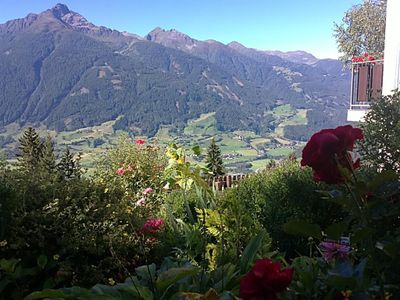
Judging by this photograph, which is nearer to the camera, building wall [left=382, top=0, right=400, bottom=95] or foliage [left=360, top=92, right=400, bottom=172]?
foliage [left=360, top=92, right=400, bottom=172]

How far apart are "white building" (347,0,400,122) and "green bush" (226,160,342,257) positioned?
3.32 meters

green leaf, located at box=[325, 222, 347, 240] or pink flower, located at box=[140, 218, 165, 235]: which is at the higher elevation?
green leaf, located at box=[325, 222, 347, 240]

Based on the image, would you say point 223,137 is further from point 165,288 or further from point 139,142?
point 165,288

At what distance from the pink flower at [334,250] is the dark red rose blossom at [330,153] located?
0.58 metres

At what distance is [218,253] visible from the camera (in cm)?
313

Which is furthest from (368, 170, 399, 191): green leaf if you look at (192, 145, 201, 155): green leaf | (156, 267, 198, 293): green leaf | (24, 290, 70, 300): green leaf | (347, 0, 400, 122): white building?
(347, 0, 400, 122): white building

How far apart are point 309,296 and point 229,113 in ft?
348

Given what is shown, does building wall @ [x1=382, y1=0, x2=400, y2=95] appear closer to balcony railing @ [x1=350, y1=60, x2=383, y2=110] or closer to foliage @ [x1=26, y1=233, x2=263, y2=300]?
balcony railing @ [x1=350, y1=60, x2=383, y2=110]

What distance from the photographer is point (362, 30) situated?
1639cm

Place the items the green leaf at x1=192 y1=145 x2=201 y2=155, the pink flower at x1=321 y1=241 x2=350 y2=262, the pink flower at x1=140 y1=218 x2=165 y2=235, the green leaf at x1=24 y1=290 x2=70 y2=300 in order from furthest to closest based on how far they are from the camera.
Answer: the green leaf at x1=192 y1=145 x2=201 y2=155 → the pink flower at x1=140 y1=218 x2=165 y2=235 → the green leaf at x1=24 y1=290 x2=70 y2=300 → the pink flower at x1=321 y1=241 x2=350 y2=262

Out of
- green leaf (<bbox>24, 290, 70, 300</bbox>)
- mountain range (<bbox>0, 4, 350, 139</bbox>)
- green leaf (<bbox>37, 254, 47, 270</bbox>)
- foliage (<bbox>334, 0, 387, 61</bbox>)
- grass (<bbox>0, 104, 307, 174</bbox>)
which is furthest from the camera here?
mountain range (<bbox>0, 4, 350, 139</bbox>)

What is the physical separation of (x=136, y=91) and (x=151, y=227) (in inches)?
5196

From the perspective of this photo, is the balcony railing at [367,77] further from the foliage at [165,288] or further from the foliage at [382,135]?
the foliage at [165,288]

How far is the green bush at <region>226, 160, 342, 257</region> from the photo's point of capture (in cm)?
445
